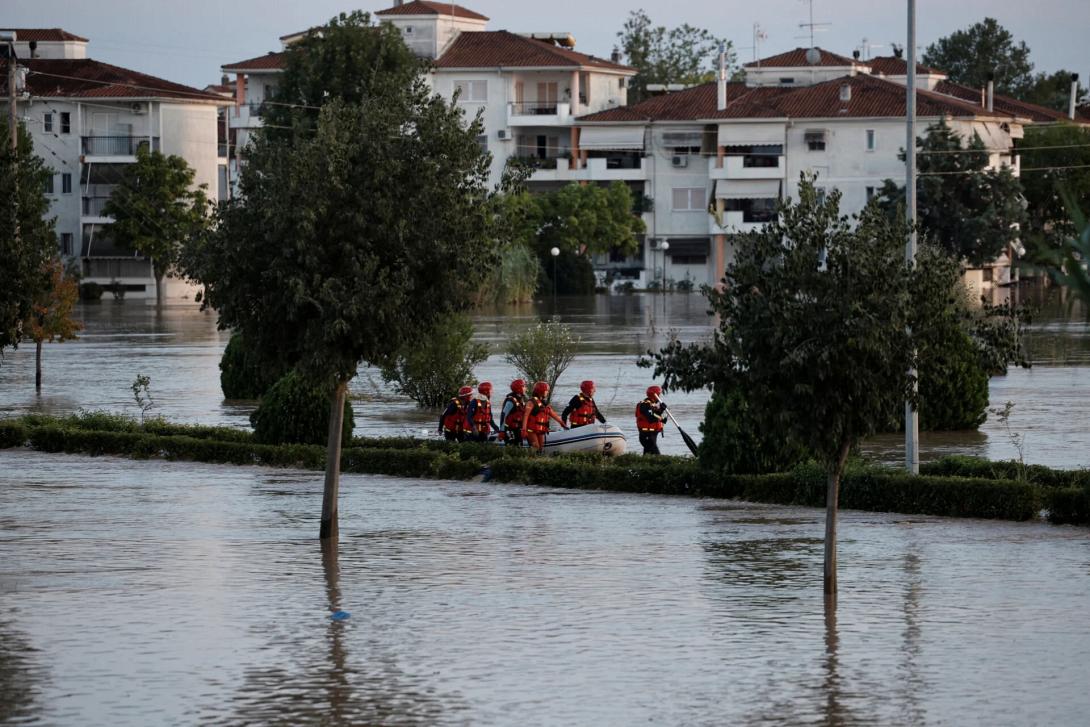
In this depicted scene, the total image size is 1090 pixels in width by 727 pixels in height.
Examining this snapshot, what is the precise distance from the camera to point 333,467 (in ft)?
56.5

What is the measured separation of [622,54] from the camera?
134 metres

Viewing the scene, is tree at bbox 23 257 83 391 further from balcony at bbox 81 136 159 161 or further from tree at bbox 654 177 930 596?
balcony at bbox 81 136 159 161

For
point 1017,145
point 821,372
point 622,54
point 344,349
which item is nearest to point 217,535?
point 344,349

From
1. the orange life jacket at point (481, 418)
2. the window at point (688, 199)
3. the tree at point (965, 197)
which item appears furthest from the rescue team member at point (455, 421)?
the window at point (688, 199)

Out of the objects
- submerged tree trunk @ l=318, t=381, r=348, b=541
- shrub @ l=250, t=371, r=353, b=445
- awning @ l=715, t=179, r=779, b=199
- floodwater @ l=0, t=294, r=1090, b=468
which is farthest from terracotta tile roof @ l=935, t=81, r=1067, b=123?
submerged tree trunk @ l=318, t=381, r=348, b=541

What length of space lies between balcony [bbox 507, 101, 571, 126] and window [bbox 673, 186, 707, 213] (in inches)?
280

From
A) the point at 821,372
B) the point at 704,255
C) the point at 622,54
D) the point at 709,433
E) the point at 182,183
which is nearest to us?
the point at 821,372

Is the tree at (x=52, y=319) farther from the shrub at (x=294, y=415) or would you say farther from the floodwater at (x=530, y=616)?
the floodwater at (x=530, y=616)

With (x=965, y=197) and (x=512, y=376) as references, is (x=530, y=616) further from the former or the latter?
(x=965, y=197)

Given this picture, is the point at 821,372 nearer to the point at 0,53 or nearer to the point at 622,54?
the point at 0,53

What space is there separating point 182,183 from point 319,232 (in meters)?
76.4

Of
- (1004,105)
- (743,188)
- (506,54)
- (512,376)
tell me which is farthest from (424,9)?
(512,376)

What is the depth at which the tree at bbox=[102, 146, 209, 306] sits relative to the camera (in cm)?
8888

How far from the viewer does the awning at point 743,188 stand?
97.4 meters
